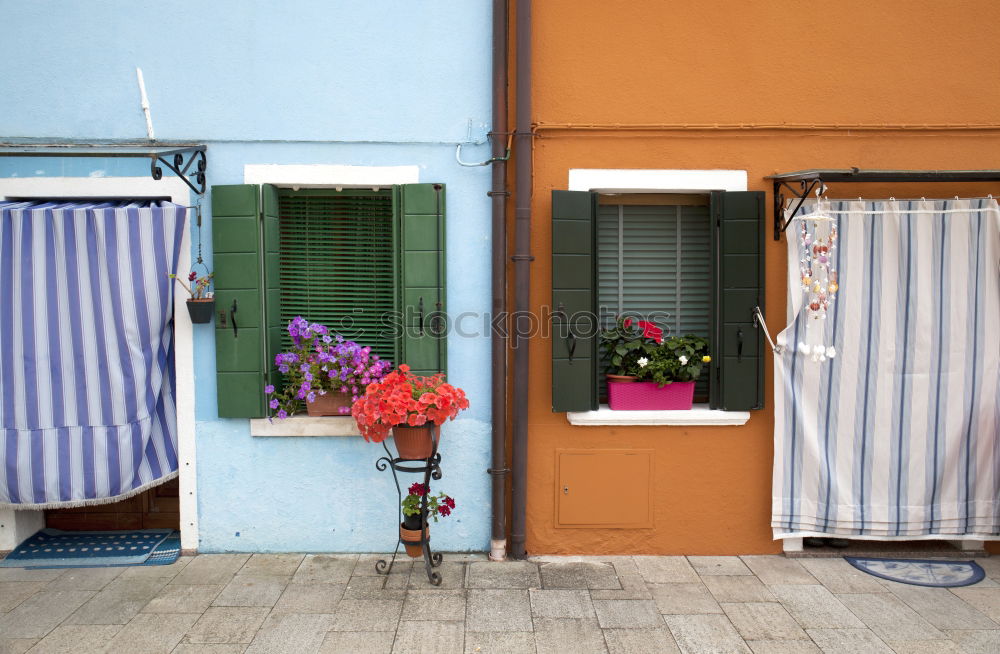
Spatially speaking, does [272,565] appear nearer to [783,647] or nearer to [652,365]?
[652,365]

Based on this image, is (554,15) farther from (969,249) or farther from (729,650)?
(729,650)

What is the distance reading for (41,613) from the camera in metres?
3.74

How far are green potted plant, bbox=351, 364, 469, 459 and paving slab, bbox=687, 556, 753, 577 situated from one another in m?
1.84

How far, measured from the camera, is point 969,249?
4.39m

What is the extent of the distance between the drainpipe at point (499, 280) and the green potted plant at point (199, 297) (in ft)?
5.77

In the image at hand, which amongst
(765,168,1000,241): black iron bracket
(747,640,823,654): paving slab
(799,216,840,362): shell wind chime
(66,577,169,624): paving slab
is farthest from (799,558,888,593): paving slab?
(66,577,169,624): paving slab

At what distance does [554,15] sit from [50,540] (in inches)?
189

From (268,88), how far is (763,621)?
4244 mm

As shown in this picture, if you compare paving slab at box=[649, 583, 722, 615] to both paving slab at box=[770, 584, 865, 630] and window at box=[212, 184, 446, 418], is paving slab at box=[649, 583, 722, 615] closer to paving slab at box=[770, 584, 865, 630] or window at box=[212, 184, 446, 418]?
paving slab at box=[770, 584, 865, 630]

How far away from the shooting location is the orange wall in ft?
14.3

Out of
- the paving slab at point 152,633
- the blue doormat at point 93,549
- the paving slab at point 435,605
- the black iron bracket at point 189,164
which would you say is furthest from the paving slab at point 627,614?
the black iron bracket at point 189,164

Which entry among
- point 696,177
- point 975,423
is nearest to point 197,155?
point 696,177

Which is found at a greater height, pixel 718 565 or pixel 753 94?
pixel 753 94

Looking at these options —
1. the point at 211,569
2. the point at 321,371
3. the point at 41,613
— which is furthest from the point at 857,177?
the point at 41,613
